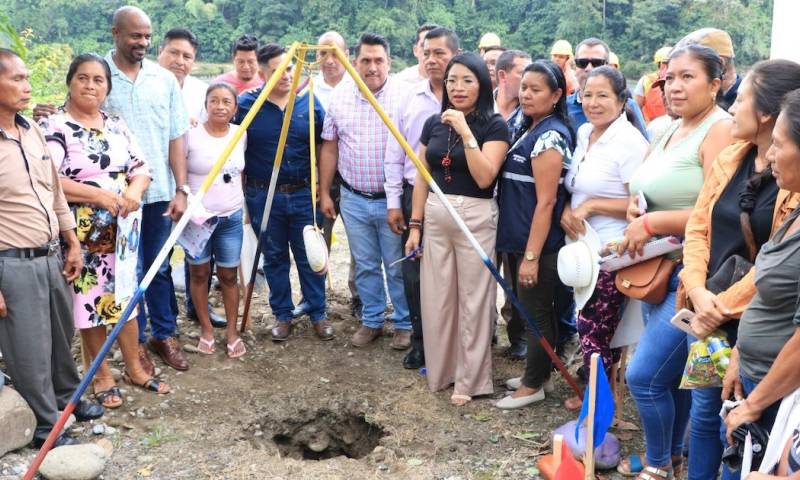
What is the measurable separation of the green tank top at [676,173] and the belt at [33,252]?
9.04 feet

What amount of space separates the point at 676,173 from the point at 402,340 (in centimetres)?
252

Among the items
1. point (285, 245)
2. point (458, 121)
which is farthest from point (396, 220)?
point (458, 121)

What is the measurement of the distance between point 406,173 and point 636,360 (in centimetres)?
207

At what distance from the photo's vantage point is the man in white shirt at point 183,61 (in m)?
5.69

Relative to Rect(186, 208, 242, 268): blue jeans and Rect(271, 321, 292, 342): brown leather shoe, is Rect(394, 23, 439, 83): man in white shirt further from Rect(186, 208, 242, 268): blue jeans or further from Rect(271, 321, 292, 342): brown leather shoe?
Rect(271, 321, 292, 342): brown leather shoe

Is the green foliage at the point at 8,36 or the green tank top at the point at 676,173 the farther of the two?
the green foliage at the point at 8,36

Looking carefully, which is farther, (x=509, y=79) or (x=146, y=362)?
(x=509, y=79)

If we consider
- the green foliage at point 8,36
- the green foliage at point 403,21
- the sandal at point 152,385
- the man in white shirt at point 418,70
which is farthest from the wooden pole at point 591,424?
the green foliage at point 403,21

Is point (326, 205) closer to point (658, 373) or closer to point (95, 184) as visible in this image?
point (95, 184)

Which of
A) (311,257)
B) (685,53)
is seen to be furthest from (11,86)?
(685,53)

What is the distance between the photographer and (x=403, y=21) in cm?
2973

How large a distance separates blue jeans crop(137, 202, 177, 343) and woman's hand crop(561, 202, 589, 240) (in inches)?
94.3

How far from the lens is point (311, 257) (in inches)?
178

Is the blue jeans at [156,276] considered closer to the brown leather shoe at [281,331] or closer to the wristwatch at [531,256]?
the brown leather shoe at [281,331]
